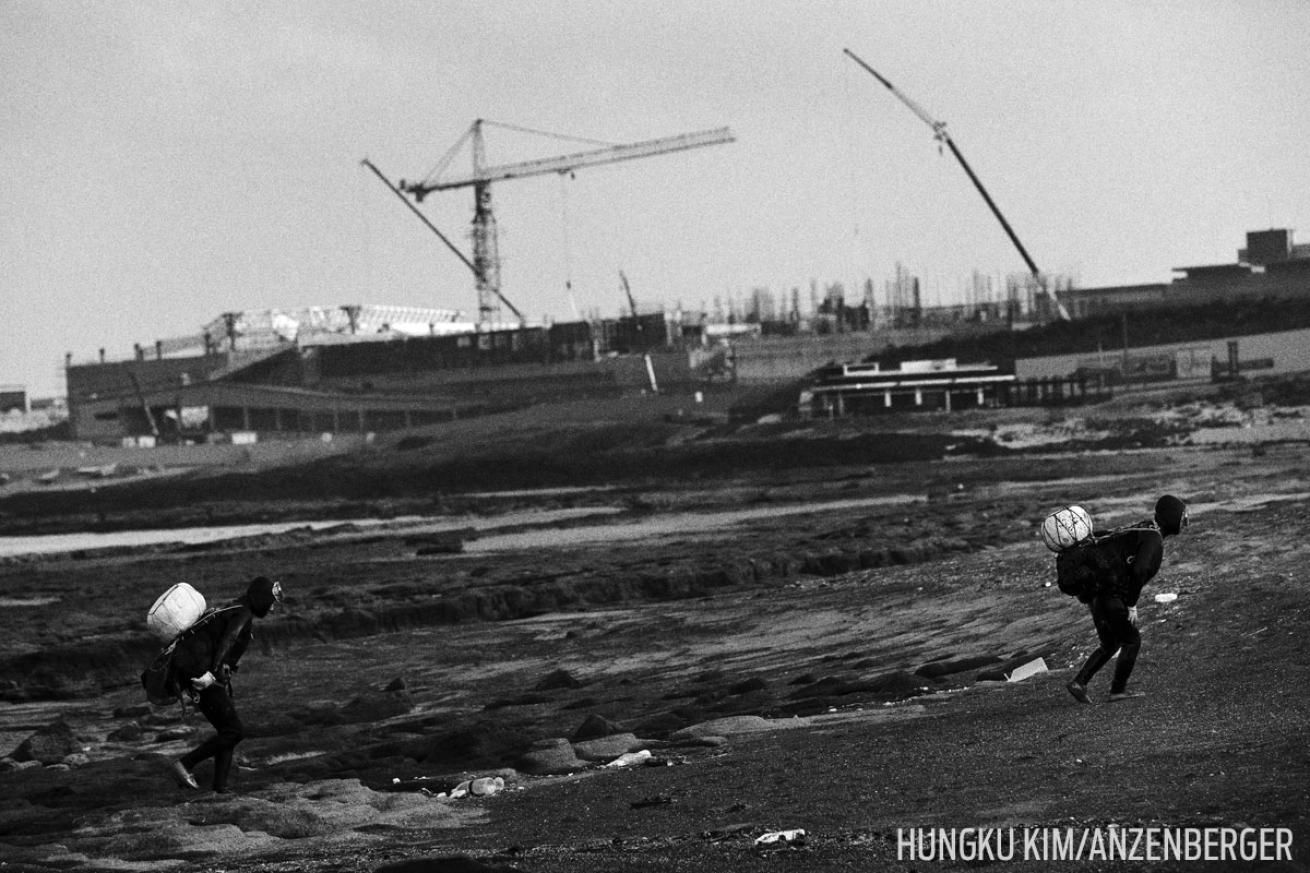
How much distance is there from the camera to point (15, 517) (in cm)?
6800

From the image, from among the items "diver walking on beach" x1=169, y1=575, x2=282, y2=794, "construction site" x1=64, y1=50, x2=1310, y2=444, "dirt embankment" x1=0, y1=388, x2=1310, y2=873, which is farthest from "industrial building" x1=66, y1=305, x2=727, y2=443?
"diver walking on beach" x1=169, y1=575, x2=282, y2=794

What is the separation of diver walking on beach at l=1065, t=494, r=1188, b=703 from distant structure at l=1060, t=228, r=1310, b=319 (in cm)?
8920

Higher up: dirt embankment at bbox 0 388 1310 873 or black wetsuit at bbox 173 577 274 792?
black wetsuit at bbox 173 577 274 792

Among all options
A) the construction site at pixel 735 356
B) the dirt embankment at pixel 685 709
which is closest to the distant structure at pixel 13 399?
the construction site at pixel 735 356

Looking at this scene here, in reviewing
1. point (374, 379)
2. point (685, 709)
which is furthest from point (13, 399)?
point (685, 709)

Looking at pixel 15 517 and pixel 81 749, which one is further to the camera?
pixel 15 517

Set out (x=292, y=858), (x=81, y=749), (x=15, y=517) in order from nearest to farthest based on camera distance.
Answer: (x=292, y=858) < (x=81, y=749) < (x=15, y=517)

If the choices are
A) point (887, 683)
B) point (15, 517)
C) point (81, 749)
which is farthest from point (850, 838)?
point (15, 517)

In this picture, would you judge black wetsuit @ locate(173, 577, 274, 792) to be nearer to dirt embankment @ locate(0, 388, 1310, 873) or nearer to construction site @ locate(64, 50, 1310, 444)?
dirt embankment @ locate(0, 388, 1310, 873)

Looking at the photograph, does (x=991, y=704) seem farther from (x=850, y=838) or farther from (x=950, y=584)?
(x=950, y=584)

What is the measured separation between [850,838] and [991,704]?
4529mm

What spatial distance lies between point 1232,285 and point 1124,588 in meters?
108

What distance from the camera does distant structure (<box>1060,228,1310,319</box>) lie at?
111 m

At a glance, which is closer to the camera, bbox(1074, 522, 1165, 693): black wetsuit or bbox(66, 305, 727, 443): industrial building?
bbox(1074, 522, 1165, 693): black wetsuit
